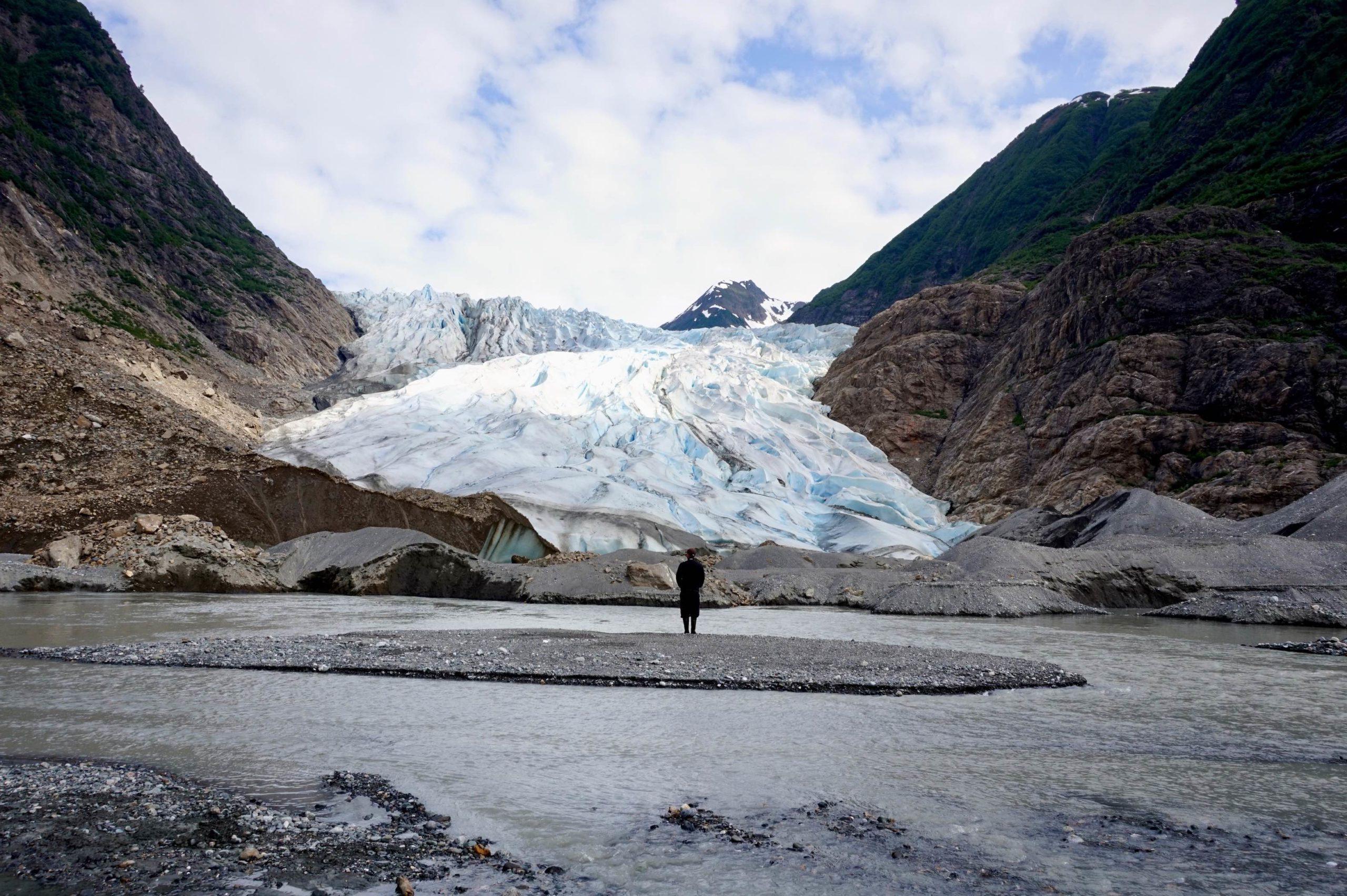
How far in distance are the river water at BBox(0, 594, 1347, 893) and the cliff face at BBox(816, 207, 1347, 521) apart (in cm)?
2510

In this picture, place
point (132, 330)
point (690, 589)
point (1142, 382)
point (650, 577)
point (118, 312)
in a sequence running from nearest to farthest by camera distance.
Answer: point (690, 589), point (650, 577), point (1142, 382), point (132, 330), point (118, 312)

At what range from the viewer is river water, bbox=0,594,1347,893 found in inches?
127

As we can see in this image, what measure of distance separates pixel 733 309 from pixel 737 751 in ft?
340

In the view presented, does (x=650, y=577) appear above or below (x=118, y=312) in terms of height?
below

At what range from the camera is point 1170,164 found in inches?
2124

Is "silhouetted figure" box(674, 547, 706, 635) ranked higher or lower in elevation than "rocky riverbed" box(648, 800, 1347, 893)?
higher

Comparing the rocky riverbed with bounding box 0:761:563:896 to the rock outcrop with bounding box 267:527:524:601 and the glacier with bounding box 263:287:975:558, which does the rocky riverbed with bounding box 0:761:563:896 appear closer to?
the rock outcrop with bounding box 267:527:524:601

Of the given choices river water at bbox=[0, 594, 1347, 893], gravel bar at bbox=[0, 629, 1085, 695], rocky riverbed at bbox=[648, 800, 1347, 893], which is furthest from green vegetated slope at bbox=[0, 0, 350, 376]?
rocky riverbed at bbox=[648, 800, 1347, 893]

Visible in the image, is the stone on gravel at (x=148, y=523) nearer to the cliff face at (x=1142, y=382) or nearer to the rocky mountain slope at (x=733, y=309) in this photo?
the cliff face at (x=1142, y=382)

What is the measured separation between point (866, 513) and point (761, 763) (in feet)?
108

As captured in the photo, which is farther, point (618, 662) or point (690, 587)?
point (690, 587)

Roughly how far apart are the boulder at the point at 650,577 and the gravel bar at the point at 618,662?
8.93m

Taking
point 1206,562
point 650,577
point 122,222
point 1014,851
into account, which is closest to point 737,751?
point 1014,851

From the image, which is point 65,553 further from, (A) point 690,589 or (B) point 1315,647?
(B) point 1315,647
